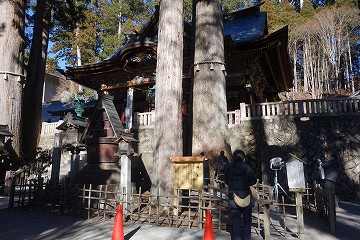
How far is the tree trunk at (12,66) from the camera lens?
10.5 meters

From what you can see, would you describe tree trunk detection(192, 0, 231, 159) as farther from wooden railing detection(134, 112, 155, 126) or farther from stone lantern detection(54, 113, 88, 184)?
wooden railing detection(134, 112, 155, 126)

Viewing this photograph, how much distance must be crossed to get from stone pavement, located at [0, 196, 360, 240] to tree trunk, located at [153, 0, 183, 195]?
4.99 ft

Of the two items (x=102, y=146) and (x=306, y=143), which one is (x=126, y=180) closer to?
(x=102, y=146)

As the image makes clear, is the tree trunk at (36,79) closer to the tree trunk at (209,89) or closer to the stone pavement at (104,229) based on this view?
the stone pavement at (104,229)

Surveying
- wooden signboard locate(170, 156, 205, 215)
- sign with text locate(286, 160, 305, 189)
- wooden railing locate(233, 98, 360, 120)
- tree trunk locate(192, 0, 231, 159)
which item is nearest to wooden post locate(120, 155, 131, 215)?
wooden signboard locate(170, 156, 205, 215)

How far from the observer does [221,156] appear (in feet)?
25.5

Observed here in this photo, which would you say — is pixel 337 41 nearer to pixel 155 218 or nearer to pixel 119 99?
pixel 119 99

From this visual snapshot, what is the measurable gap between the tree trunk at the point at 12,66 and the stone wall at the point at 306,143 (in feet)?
Result: 31.1

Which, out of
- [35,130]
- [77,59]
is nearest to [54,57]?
[77,59]

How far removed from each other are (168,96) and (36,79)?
1075cm

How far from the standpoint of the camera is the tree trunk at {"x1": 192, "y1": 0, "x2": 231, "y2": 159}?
8.27 meters

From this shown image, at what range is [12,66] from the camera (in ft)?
35.8

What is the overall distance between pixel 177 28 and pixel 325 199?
19.6ft

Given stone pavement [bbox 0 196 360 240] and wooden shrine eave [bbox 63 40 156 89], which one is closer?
stone pavement [bbox 0 196 360 240]
